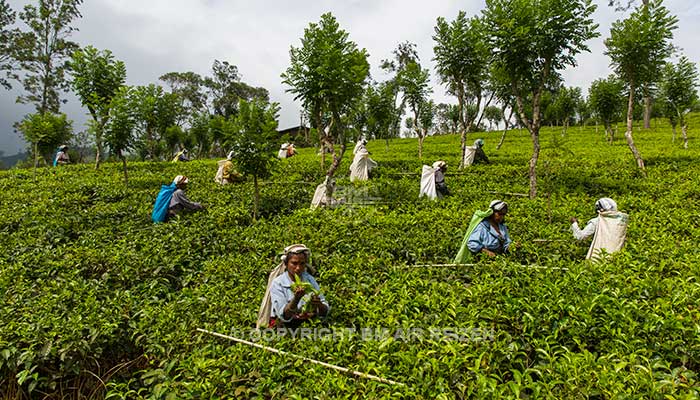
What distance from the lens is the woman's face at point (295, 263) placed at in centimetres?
444

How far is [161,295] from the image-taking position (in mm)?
5742

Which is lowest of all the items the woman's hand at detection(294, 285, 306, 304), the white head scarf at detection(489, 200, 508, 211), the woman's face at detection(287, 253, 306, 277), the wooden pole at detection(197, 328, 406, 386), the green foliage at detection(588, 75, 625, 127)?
the wooden pole at detection(197, 328, 406, 386)

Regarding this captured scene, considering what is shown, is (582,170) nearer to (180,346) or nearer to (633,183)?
(633,183)

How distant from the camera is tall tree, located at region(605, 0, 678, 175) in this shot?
11.7m

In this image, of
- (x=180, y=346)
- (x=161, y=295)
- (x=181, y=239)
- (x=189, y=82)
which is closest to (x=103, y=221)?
(x=181, y=239)

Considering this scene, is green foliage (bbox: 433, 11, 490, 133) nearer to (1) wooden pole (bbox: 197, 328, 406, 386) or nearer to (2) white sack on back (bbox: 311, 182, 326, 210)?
(2) white sack on back (bbox: 311, 182, 326, 210)

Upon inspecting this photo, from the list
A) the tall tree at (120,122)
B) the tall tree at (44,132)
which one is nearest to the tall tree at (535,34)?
the tall tree at (120,122)

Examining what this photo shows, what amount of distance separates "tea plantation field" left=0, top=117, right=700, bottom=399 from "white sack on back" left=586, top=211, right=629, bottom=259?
20 centimetres

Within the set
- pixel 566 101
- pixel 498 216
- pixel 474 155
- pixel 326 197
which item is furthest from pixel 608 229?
pixel 566 101

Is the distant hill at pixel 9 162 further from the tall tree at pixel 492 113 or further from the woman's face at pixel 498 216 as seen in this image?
the tall tree at pixel 492 113

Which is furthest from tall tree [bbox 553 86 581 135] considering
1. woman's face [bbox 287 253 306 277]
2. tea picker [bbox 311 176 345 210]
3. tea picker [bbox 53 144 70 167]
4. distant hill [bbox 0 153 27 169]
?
distant hill [bbox 0 153 27 169]

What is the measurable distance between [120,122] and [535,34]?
12.4 meters

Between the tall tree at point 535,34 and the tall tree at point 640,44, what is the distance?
3.45m

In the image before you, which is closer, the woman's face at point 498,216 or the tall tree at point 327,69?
the woman's face at point 498,216
